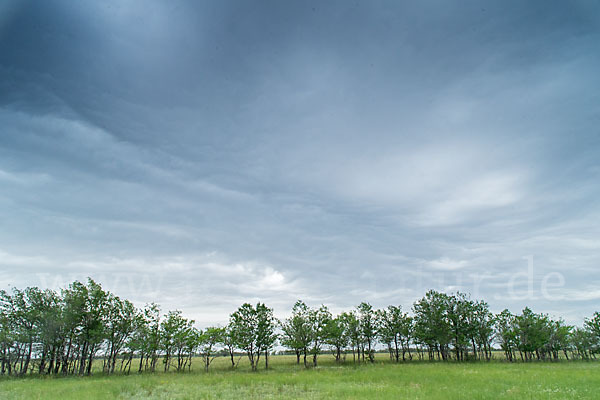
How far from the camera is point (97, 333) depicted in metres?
51.0

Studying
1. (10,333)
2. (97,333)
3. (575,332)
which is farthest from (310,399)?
(575,332)

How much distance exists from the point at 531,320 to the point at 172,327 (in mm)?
76505

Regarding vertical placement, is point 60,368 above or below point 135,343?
below

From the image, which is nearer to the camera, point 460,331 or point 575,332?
point 460,331

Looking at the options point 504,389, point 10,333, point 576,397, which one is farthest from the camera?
point 10,333

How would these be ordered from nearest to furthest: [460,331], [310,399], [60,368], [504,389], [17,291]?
[310,399] < [504,389] < [17,291] < [60,368] < [460,331]

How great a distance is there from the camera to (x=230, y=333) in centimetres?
6353

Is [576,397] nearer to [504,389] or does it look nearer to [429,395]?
[504,389]

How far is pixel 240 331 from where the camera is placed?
206ft

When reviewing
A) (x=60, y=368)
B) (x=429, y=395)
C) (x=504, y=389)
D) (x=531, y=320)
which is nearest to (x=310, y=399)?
(x=429, y=395)

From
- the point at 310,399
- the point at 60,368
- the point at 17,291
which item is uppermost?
the point at 17,291

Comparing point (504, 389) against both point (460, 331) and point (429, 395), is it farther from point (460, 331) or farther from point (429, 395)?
point (460, 331)

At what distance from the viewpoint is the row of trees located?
4841 centimetres

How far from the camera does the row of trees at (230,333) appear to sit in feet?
159
